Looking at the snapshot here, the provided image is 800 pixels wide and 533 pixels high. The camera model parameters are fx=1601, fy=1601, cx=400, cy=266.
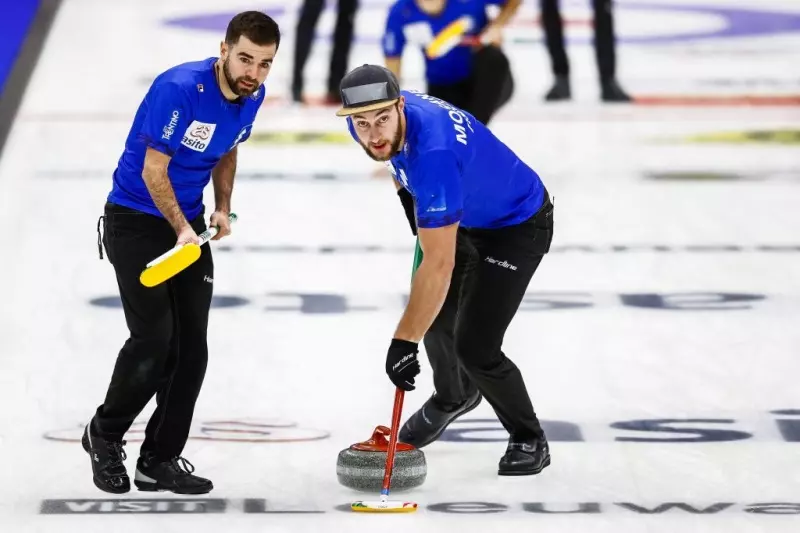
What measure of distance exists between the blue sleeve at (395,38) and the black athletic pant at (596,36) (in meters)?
3.19

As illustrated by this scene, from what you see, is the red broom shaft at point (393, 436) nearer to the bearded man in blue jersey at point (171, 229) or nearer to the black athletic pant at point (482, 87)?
the bearded man in blue jersey at point (171, 229)

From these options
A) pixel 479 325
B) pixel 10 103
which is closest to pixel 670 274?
pixel 479 325

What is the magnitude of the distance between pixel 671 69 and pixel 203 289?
780cm

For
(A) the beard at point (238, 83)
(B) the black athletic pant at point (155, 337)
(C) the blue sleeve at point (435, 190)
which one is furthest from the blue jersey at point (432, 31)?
(C) the blue sleeve at point (435, 190)

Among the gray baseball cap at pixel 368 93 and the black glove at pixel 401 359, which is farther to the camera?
the black glove at pixel 401 359

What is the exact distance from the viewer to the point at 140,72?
11125mm

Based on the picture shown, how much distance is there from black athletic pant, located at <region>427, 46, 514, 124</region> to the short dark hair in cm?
322

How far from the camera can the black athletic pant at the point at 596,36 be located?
10.5 metres

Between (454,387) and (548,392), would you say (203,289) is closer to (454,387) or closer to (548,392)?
(454,387)

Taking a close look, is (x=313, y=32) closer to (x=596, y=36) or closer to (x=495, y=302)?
(x=596, y=36)

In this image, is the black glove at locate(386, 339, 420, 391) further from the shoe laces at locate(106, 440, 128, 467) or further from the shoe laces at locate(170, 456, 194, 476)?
the shoe laces at locate(106, 440, 128, 467)

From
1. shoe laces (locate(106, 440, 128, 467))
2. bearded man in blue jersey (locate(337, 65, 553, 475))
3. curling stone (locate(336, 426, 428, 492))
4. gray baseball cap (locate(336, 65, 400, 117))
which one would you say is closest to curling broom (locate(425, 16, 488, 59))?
bearded man in blue jersey (locate(337, 65, 553, 475))

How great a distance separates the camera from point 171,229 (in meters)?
4.47

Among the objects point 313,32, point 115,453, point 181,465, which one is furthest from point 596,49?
point 115,453
